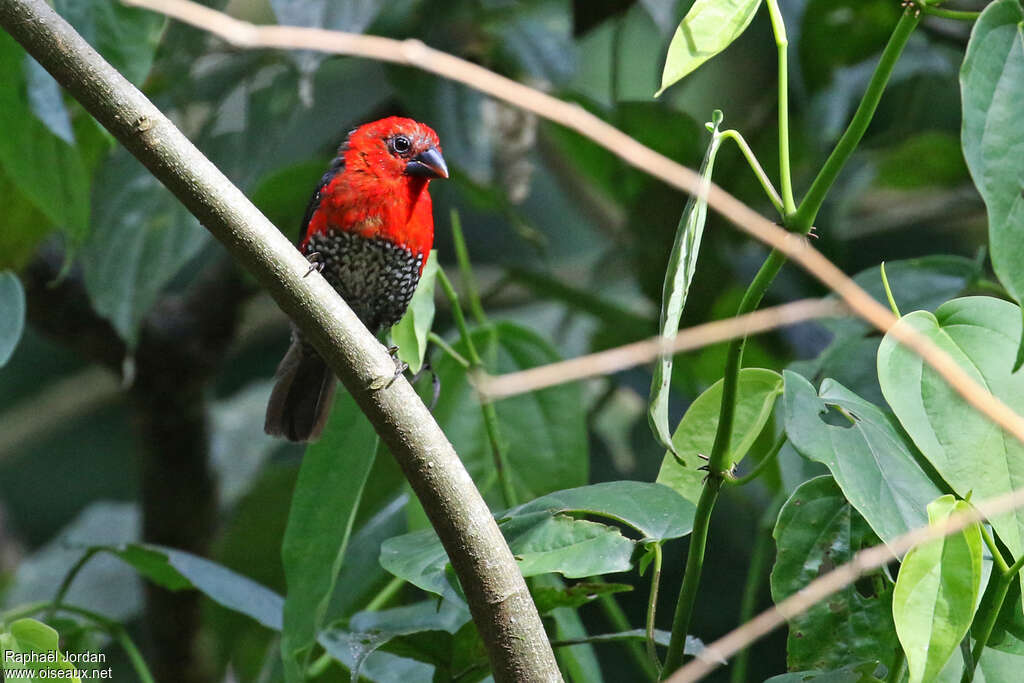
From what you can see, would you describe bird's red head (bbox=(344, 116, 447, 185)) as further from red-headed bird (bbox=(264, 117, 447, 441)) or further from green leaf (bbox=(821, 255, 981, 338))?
green leaf (bbox=(821, 255, 981, 338))

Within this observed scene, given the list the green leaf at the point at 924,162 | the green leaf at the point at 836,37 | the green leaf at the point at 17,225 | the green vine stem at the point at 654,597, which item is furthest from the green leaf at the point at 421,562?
the green leaf at the point at 924,162

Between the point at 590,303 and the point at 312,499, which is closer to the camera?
the point at 312,499

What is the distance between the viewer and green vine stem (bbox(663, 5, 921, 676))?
1353mm

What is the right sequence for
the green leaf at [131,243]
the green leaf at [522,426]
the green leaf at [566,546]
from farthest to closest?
1. the green leaf at [131,243]
2. the green leaf at [522,426]
3. the green leaf at [566,546]

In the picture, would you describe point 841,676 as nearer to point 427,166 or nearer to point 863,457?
point 863,457

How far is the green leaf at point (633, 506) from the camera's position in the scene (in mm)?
1594

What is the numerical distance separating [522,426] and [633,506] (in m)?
1.02

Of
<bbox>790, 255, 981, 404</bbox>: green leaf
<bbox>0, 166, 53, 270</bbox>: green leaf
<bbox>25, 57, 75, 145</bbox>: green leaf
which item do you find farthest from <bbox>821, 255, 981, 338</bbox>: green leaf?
<bbox>0, 166, 53, 270</bbox>: green leaf

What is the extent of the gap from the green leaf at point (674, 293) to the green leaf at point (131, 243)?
184 centimetres

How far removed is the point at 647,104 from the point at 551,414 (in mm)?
1491

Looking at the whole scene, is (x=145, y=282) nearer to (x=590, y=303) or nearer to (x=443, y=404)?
(x=443, y=404)

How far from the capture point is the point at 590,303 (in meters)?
3.70

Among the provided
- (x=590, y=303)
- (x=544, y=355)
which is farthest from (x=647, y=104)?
(x=544, y=355)

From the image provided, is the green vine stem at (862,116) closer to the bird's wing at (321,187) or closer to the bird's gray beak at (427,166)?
the bird's gray beak at (427,166)
